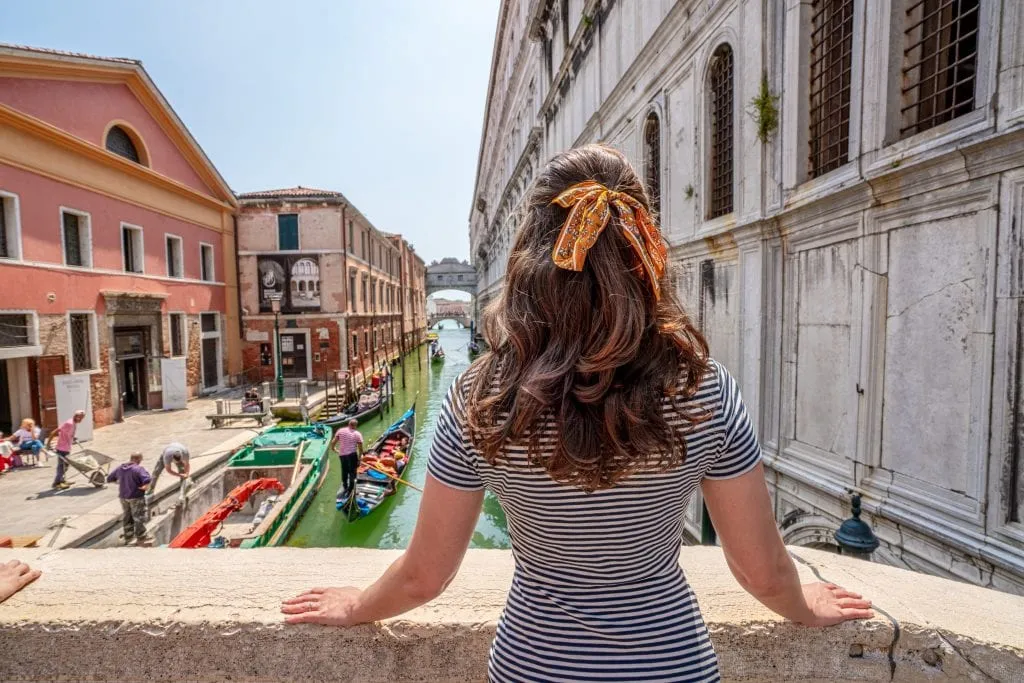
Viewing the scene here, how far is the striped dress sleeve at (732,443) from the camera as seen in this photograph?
0.89 m

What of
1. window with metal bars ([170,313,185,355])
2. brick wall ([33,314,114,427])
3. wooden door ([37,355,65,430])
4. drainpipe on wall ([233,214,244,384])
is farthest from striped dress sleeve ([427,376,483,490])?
drainpipe on wall ([233,214,244,384])

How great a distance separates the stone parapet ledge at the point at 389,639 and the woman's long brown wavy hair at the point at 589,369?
0.71 meters

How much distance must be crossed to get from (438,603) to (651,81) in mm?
8177

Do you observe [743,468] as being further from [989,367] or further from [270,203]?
[270,203]

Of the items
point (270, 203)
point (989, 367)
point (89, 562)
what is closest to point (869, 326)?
point (989, 367)

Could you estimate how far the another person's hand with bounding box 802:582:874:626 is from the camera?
1230mm

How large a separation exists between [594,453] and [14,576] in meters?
1.71

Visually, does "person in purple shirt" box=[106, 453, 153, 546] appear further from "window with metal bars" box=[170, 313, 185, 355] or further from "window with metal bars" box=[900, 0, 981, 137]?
"window with metal bars" box=[170, 313, 185, 355]

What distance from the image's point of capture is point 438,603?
1.35 meters

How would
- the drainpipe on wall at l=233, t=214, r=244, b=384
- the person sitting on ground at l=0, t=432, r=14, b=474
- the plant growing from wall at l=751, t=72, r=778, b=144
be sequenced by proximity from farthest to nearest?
1. the drainpipe on wall at l=233, t=214, r=244, b=384
2. the person sitting on ground at l=0, t=432, r=14, b=474
3. the plant growing from wall at l=751, t=72, r=778, b=144

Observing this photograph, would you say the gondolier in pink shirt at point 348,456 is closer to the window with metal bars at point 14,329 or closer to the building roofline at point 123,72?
the window with metal bars at point 14,329

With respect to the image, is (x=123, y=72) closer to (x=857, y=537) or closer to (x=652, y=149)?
(x=652, y=149)

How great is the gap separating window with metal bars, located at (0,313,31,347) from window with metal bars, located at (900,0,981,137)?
50.6 feet

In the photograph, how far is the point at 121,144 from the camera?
593 inches
